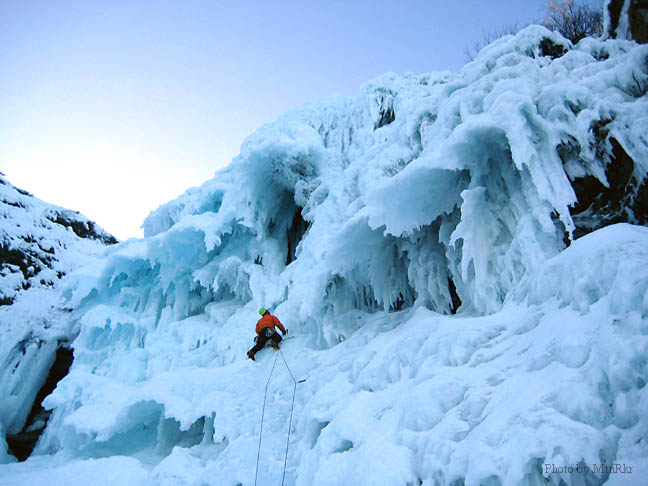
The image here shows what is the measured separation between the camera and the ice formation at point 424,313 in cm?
199

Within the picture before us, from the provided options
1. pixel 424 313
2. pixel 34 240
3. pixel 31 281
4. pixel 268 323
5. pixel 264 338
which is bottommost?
pixel 424 313

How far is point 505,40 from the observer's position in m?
6.38

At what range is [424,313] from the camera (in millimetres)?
4477

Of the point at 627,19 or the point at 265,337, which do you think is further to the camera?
the point at 265,337

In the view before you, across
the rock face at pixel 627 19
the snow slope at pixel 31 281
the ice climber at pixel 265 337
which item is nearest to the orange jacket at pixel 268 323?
the ice climber at pixel 265 337

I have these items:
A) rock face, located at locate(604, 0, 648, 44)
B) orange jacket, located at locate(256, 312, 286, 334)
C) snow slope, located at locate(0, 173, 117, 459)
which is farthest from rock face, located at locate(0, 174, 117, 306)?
rock face, located at locate(604, 0, 648, 44)

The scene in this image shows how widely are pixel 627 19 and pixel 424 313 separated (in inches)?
215

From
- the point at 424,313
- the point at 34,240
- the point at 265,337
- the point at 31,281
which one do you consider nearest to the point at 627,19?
the point at 424,313

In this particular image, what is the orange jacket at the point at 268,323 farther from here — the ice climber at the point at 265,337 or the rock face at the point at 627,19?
the rock face at the point at 627,19

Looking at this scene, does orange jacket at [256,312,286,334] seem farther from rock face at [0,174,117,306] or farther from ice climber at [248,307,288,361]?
rock face at [0,174,117,306]

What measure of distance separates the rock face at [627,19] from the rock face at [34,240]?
14533 mm

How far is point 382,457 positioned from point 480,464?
0.84 meters

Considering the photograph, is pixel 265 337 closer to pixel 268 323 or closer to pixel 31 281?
pixel 268 323

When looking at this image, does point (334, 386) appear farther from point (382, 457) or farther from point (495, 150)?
point (495, 150)
